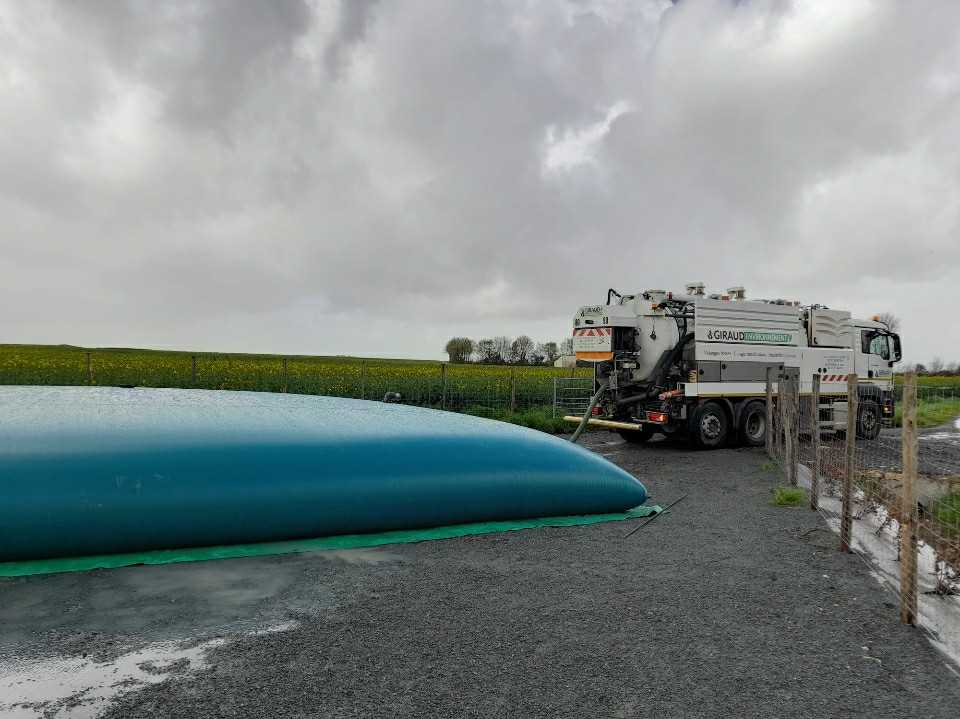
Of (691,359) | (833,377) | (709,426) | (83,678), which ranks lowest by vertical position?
(83,678)

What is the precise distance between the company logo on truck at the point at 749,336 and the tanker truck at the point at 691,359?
0.06 ft

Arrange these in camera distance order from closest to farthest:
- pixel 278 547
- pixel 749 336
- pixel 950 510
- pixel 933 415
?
pixel 278 547 → pixel 950 510 → pixel 749 336 → pixel 933 415

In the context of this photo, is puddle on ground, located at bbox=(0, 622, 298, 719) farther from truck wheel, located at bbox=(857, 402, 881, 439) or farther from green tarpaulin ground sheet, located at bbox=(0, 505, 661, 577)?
truck wheel, located at bbox=(857, 402, 881, 439)

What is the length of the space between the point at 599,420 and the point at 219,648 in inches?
433

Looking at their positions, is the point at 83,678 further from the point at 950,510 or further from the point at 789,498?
the point at 950,510

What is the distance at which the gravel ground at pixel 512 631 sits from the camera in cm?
318

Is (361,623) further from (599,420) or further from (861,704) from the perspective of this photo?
(599,420)

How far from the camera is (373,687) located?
10.6 feet

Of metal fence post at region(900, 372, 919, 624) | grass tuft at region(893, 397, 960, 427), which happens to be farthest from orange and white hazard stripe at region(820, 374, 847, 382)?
metal fence post at region(900, 372, 919, 624)

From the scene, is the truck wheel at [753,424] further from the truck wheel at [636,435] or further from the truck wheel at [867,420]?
the truck wheel at [867,420]

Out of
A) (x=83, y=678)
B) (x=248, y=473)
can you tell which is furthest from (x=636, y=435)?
(x=83, y=678)

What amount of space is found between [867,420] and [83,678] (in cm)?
1676

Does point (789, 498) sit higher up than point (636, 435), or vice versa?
point (636, 435)

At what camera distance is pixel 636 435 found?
15.1 m
